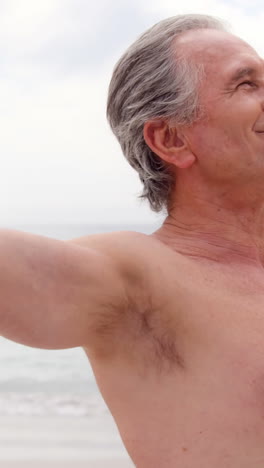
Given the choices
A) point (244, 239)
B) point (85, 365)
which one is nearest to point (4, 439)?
point (85, 365)

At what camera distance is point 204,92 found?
1867 mm

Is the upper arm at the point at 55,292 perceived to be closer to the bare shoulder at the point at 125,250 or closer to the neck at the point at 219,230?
the bare shoulder at the point at 125,250

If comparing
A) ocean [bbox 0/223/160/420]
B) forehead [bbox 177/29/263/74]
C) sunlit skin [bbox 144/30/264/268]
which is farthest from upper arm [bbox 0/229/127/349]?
ocean [bbox 0/223/160/420]

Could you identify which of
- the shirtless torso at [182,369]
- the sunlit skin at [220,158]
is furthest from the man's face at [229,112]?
the shirtless torso at [182,369]

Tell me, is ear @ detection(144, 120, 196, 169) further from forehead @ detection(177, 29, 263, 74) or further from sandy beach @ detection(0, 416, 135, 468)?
sandy beach @ detection(0, 416, 135, 468)

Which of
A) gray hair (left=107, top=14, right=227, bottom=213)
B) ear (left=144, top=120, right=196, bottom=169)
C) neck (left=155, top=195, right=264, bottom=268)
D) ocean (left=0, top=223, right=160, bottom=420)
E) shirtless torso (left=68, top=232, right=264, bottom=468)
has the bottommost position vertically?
ocean (left=0, top=223, right=160, bottom=420)

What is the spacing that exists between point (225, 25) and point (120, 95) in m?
0.33

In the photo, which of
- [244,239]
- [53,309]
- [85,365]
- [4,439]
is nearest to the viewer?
[53,309]

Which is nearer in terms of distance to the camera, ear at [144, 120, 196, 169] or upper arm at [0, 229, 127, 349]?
upper arm at [0, 229, 127, 349]

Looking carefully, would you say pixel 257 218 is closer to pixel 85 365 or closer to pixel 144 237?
pixel 144 237

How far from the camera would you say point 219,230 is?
1904 millimetres

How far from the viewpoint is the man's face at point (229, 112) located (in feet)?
5.97

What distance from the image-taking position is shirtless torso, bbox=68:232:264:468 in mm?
1578

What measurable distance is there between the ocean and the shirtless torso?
525 centimetres
